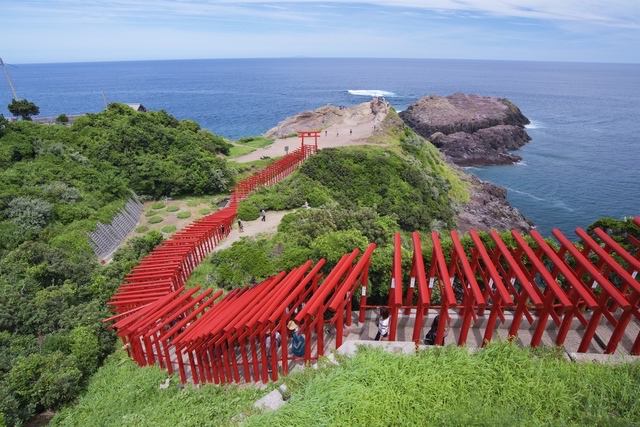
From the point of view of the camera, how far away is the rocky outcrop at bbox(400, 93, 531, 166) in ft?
193

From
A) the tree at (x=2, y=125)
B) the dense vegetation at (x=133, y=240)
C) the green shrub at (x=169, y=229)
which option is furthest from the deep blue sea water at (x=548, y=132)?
the tree at (x=2, y=125)

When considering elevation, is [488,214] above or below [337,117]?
below

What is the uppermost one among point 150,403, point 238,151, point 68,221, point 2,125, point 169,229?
point 2,125

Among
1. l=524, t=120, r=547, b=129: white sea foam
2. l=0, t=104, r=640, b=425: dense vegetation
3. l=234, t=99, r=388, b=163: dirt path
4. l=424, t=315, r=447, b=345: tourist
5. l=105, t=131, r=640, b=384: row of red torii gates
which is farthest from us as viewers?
l=524, t=120, r=547, b=129: white sea foam

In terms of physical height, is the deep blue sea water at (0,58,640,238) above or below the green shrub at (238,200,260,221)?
below

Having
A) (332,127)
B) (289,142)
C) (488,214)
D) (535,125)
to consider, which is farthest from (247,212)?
(535,125)

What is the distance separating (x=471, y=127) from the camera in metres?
66.7

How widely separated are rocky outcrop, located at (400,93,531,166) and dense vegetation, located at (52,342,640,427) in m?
53.8

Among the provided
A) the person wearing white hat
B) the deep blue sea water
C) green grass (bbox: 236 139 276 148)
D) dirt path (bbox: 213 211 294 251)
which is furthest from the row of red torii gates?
the deep blue sea water

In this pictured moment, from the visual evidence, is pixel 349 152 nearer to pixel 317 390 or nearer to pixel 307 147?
pixel 307 147

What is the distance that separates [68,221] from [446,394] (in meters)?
20.2

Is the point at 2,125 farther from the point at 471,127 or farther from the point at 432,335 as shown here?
the point at 471,127

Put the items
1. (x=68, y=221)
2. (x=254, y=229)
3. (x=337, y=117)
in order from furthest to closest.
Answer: (x=337, y=117) → (x=254, y=229) → (x=68, y=221)

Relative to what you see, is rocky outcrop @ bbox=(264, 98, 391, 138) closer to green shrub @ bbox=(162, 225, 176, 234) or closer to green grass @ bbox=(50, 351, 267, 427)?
green shrub @ bbox=(162, 225, 176, 234)
